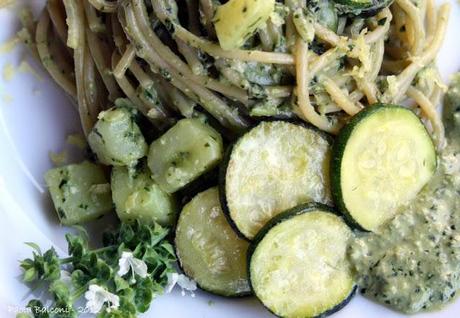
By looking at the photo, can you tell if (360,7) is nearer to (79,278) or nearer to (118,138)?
(118,138)

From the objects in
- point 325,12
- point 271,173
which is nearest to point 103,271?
point 271,173

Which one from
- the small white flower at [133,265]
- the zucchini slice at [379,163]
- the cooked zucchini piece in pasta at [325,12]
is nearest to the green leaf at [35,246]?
the small white flower at [133,265]

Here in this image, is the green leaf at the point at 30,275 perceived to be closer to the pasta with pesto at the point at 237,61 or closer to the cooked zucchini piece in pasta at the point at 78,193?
the cooked zucchini piece in pasta at the point at 78,193

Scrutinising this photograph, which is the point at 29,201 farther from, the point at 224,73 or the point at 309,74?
the point at 309,74

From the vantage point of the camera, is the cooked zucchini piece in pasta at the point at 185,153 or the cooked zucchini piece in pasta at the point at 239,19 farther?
the cooked zucchini piece in pasta at the point at 185,153

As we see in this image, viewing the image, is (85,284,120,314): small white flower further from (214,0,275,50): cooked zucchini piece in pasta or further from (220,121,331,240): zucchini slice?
(214,0,275,50): cooked zucchini piece in pasta

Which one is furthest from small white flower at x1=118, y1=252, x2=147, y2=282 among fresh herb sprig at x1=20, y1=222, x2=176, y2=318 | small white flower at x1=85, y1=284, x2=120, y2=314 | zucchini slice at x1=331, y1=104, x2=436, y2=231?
zucchini slice at x1=331, y1=104, x2=436, y2=231

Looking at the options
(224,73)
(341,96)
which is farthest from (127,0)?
(341,96)
